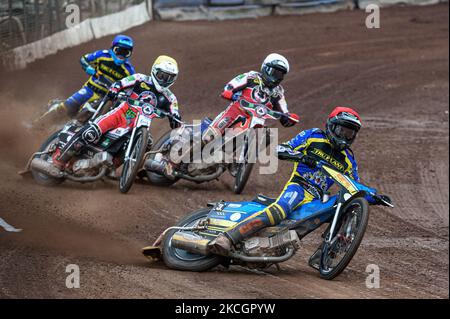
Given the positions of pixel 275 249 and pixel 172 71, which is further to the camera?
pixel 172 71

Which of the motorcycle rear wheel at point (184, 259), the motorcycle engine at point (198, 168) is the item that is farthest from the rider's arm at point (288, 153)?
Answer: the motorcycle engine at point (198, 168)

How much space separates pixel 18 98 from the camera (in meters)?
18.6

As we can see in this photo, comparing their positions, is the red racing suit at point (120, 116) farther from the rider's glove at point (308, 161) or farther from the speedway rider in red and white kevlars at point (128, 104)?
the rider's glove at point (308, 161)

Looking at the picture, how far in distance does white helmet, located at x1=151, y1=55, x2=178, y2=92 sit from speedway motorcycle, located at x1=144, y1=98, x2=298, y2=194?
2.53 ft

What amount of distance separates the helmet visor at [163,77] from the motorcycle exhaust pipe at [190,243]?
433 centimetres

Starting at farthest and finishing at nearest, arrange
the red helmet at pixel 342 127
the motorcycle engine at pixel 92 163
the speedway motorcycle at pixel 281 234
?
the motorcycle engine at pixel 92 163 → the red helmet at pixel 342 127 → the speedway motorcycle at pixel 281 234

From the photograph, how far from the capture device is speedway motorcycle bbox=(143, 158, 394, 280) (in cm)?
912

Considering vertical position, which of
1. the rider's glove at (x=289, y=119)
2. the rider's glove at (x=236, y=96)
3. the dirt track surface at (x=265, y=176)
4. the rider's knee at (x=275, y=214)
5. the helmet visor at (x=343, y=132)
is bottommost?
the dirt track surface at (x=265, y=176)

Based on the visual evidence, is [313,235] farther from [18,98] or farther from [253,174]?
[18,98]

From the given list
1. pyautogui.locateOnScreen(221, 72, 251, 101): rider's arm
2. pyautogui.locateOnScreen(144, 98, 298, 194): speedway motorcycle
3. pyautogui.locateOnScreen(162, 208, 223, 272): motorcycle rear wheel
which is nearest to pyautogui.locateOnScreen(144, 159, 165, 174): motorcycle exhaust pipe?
pyautogui.locateOnScreen(144, 98, 298, 194): speedway motorcycle

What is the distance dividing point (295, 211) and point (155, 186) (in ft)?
15.7

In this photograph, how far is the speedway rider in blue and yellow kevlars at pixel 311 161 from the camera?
928cm

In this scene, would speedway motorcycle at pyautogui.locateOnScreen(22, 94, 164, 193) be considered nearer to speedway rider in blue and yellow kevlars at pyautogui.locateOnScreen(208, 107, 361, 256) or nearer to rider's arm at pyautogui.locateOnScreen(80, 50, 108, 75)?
rider's arm at pyautogui.locateOnScreen(80, 50, 108, 75)
